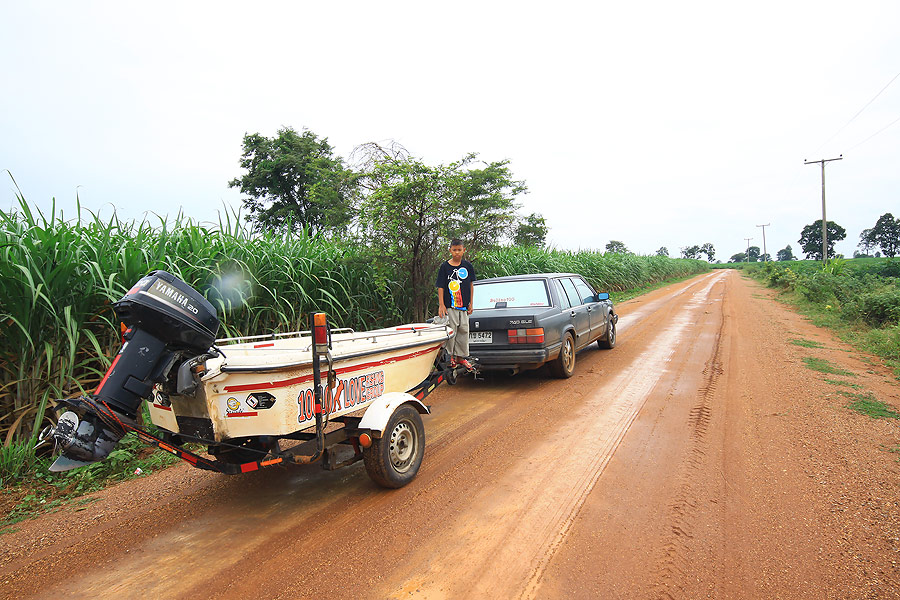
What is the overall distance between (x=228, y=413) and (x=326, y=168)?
704 centimetres

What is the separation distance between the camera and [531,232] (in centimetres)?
1462

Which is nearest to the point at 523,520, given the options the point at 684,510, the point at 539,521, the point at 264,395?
the point at 539,521

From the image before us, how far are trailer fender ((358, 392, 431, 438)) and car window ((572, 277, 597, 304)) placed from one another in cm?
533

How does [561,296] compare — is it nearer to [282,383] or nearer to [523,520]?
[523,520]

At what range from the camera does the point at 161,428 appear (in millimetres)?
3262

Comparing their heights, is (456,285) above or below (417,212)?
below

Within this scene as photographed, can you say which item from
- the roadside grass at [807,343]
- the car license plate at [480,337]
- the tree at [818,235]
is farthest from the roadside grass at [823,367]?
the tree at [818,235]

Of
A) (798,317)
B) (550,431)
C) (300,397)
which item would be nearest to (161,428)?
(300,397)

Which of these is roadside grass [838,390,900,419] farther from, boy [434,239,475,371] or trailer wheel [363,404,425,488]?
trailer wheel [363,404,425,488]

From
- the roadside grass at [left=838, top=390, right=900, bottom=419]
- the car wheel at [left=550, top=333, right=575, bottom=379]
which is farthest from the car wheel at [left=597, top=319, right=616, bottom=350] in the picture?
the roadside grass at [left=838, top=390, right=900, bottom=419]

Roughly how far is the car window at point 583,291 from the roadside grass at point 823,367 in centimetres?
A: 342

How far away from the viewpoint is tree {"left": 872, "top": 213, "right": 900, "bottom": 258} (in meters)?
66.9

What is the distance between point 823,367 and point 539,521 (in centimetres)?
662

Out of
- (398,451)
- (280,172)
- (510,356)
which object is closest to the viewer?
(398,451)
